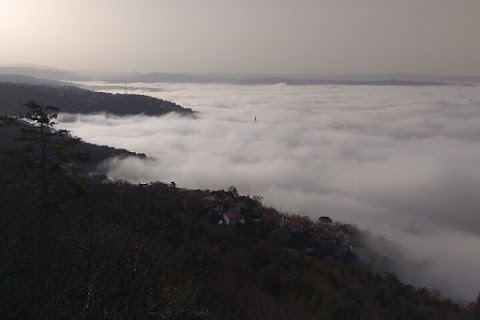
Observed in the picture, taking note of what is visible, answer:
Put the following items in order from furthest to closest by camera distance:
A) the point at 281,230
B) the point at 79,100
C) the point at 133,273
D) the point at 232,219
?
1. the point at 79,100
2. the point at 281,230
3. the point at 232,219
4. the point at 133,273

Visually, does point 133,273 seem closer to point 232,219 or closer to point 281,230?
point 232,219

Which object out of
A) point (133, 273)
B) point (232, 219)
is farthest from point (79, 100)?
point (133, 273)

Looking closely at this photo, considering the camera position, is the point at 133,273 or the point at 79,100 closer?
the point at 133,273

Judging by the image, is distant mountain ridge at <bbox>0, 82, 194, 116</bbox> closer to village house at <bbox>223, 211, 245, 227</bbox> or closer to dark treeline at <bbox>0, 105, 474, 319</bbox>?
village house at <bbox>223, 211, 245, 227</bbox>

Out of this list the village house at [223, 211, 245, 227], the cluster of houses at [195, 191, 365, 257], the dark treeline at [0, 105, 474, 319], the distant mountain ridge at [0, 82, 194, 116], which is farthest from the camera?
the distant mountain ridge at [0, 82, 194, 116]

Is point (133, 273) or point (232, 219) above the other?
point (133, 273)

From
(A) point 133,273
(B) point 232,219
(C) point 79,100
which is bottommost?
(B) point 232,219

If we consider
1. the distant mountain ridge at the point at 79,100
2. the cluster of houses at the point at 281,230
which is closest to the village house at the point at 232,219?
the cluster of houses at the point at 281,230

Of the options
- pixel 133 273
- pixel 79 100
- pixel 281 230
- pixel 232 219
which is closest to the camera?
pixel 133 273

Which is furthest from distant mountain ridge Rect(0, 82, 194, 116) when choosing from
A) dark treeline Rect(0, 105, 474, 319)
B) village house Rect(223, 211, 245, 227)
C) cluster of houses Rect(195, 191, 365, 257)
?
dark treeline Rect(0, 105, 474, 319)
